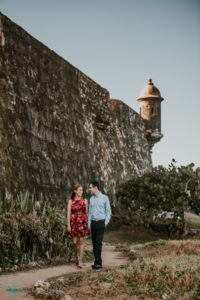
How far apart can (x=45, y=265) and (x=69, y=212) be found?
101cm

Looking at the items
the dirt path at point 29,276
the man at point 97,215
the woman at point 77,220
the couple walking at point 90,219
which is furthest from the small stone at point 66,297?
the woman at point 77,220

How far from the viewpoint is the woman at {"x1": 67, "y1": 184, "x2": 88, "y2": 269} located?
745cm

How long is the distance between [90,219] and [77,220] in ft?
0.84

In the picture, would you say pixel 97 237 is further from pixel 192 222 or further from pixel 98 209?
pixel 192 222

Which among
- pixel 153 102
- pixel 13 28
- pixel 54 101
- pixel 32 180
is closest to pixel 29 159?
pixel 32 180

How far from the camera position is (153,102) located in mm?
22422

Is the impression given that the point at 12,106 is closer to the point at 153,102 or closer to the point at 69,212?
the point at 69,212

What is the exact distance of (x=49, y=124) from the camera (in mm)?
12008

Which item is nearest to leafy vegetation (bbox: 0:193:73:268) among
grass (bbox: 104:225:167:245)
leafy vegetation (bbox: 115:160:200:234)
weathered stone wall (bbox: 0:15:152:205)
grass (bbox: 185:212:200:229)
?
weathered stone wall (bbox: 0:15:152:205)

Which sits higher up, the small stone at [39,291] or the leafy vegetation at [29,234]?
the leafy vegetation at [29,234]

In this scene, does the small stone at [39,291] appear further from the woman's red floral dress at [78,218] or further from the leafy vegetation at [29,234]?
the woman's red floral dress at [78,218]

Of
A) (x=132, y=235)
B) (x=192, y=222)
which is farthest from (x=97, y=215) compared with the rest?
(x=192, y=222)

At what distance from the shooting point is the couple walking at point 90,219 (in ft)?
24.0

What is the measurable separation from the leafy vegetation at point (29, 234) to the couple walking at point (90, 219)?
592 millimetres
